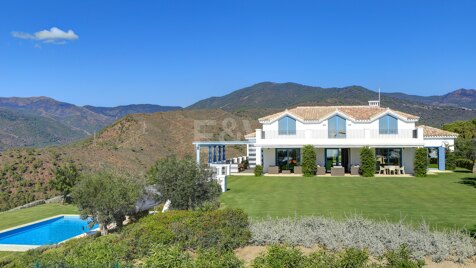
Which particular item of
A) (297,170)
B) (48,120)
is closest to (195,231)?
(297,170)

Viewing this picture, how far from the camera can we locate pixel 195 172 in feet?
50.9

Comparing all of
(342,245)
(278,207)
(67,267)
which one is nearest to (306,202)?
(278,207)

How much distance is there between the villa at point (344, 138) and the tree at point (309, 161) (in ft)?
2.80

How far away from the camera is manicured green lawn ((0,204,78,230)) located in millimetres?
17936

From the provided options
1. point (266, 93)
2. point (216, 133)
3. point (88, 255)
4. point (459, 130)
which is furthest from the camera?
point (266, 93)

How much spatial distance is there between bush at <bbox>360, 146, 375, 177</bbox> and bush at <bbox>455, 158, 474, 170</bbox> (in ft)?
26.8

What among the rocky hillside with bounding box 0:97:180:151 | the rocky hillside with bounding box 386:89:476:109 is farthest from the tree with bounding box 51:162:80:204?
the rocky hillside with bounding box 386:89:476:109

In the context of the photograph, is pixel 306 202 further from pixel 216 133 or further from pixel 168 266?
pixel 216 133

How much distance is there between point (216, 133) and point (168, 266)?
5294 cm

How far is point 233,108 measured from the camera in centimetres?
12250

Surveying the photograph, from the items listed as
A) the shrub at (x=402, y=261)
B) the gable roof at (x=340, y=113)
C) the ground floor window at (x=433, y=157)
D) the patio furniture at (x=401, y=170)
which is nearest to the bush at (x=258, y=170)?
the gable roof at (x=340, y=113)

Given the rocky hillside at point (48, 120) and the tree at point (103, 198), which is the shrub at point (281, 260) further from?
the rocky hillside at point (48, 120)

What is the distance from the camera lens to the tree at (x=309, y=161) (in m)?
29.1

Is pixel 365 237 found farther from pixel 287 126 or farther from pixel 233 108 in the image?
pixel 233 108
